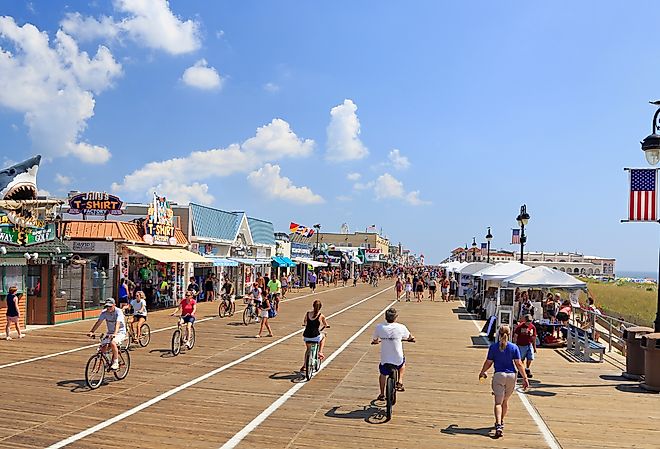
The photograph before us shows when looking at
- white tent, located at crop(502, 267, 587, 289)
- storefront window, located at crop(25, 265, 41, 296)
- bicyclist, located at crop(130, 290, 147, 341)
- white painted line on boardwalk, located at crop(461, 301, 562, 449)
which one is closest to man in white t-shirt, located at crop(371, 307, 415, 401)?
white painted line on boardwalk, located at crop(461, 301, 562, 449)

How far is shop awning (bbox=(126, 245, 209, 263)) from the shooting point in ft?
90.6

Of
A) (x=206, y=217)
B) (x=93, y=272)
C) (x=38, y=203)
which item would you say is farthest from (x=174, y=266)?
(x=38, y=203)

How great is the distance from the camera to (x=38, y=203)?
822 inches

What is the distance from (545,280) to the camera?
1922cm

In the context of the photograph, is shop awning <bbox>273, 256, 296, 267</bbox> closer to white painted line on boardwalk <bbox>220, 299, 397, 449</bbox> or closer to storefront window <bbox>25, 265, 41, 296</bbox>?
storefront window <bbox>25, 265, 41, 296</bbox>

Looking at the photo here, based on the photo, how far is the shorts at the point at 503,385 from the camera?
9250mm

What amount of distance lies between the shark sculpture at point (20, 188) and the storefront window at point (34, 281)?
5.60 ft

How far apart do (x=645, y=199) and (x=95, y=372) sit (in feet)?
38.3

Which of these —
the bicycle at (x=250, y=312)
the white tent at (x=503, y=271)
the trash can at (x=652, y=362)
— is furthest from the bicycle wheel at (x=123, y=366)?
the white tent at (x=503, y=271)

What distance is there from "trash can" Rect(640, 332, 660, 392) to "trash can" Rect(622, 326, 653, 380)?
1230mm

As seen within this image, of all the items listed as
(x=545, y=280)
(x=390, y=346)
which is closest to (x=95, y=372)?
(x=390, y=346)

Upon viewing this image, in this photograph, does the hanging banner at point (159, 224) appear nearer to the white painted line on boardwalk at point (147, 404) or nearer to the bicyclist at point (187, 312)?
the bicyclist at point (187, 312)

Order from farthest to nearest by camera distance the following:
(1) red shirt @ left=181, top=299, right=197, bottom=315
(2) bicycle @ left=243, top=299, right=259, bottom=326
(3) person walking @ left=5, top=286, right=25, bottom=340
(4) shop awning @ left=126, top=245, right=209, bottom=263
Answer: (4) shop awning @ left=126, top=245, right=209, bottom=263, (2) bicycle @ left=243, top=299, right=259, bottom=326, (3) person walking @ left=5, top=286, right=25, bottom=340, (1) red shirt @ left=181, top=299, right=197, bottom=315

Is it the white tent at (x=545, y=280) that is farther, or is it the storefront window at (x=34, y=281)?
the storefront window at (x=34, y=281)
